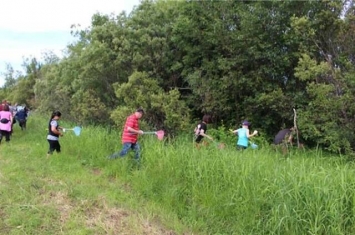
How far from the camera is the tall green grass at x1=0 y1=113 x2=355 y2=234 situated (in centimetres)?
458

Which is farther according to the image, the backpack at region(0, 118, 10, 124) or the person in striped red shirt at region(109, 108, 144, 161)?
the backpack at region(0, 118, 10, 124)

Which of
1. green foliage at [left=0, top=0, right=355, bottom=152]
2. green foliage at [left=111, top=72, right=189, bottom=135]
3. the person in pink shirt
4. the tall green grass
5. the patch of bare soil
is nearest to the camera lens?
the tall green grass

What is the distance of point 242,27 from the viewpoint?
43.8 feet

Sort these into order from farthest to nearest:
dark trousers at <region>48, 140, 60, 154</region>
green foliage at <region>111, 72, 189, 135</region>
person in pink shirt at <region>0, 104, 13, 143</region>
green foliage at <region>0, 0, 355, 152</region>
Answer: green foliage at <region>111, 72, 189, 135</region> → person in pink shirt at <region>0, 104, 13, 143</region> → green foliage at <region>0, 0, 355, 152</region> → dark trousers at <region>48, 140, 60, 154</region>

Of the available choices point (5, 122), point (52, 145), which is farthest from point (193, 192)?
point (5, 122)

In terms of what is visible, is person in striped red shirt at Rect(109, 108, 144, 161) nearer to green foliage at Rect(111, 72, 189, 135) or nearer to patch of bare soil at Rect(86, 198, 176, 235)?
patch of bare soil at Rect(86, 198, 176, 235)

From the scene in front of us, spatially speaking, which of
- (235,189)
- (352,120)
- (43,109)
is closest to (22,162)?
(235,189)

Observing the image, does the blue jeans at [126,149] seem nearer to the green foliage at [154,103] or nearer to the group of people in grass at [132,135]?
the group of people in grass at [132,135]

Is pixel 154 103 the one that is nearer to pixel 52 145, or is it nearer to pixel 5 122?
pixel 52 145

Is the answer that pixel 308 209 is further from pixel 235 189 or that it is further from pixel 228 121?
pixel 228 121

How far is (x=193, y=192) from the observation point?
597 cm

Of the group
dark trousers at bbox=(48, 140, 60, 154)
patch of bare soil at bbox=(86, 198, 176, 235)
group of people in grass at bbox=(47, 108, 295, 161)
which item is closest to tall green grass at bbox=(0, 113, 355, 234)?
patch of bare soil at bbox=(86, 198, 176, 235)

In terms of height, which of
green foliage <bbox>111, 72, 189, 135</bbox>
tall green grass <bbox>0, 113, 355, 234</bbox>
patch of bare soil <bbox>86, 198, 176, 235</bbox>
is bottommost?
patch of bare soil <bbox>86, 198, 176, 235</bbox>

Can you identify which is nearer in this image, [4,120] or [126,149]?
[126,149]
